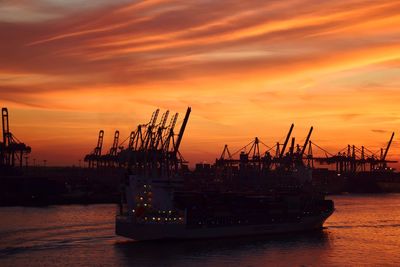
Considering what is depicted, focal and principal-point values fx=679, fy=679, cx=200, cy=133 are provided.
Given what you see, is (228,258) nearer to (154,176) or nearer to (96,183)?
(154,176)

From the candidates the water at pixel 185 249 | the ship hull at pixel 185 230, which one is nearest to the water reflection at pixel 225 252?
the water at pixel 185 249

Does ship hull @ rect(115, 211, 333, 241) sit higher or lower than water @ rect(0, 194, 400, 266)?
higher

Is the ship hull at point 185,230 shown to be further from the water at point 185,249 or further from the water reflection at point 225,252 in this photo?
the water at point 185,249

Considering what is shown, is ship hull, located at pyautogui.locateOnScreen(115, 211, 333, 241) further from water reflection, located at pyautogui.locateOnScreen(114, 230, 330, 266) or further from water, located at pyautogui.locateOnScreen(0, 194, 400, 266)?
water, located at pyautogui.locateOnScreen(0, 194, 400, 266)

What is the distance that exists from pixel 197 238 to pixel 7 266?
719 inches

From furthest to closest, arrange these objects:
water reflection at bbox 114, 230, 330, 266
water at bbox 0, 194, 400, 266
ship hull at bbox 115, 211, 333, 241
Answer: ship hull at bbox 115, 211, 333, 241 → water reflection at bbox 114, 230, 330, 266 → water at bbox 0, 194, 400, 266

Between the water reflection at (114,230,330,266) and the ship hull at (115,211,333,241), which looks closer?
the water reflection at (114,230,330,266)

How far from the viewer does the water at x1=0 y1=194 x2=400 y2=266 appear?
4869 centimetres

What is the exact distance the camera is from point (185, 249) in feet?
177

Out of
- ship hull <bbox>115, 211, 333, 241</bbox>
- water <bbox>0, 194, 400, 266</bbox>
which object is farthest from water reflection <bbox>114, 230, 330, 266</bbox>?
ship hull <bbox>115, 211, 333, 241</bbox>

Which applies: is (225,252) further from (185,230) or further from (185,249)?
(185,230)

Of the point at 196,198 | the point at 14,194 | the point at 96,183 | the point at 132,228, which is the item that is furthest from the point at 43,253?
the point at 96,183

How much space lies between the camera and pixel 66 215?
8906 cm

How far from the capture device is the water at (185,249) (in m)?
48.7
